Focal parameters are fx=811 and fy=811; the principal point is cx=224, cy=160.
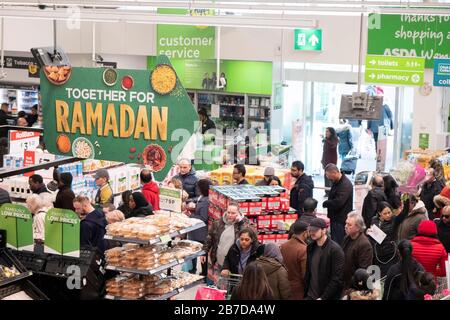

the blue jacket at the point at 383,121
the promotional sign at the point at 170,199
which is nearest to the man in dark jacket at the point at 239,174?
the promotional sign at the point at 170,199

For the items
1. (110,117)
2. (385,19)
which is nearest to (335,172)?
(110,117)

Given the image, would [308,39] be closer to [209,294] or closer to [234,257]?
[234,257]

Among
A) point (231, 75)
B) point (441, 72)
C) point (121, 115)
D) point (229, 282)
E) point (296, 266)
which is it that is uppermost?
point (441, 72)

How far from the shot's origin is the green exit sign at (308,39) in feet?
53.2

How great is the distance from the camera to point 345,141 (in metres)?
17.4

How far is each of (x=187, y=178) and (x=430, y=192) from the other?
11.1 feet

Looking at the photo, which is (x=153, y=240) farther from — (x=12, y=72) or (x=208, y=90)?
(x=12, y=72)

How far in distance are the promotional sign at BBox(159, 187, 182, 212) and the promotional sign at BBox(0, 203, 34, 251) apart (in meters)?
1.93

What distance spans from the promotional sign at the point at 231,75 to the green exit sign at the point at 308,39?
0.90 meters

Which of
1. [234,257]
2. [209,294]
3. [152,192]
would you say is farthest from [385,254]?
[152,192]

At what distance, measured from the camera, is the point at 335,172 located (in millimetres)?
10414

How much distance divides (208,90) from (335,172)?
808 centimetres

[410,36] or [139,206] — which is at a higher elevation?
[410,36]

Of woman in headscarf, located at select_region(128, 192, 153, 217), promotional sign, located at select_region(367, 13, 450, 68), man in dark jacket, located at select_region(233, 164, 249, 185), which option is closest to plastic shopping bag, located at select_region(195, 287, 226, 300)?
woman in headscarf, located at select_region(128, 192, 153, 217)
